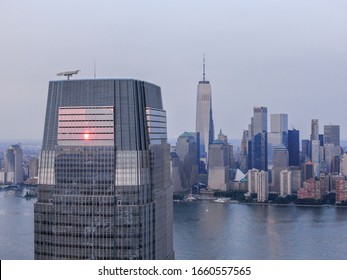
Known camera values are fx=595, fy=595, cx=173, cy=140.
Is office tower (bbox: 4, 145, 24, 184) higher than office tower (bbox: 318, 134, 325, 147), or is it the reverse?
office tower (bbox: 318, 134, 325, 147)

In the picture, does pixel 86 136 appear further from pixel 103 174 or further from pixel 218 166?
pixel 218 166

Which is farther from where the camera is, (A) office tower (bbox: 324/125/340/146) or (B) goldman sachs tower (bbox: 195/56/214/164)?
(B) goldman sachs tower (bbox: 195/56/214/164)

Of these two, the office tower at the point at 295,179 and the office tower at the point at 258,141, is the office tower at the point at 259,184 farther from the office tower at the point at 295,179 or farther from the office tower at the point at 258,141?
the office tower at the point at 258,141

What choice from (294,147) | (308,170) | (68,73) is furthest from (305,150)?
(68,73)

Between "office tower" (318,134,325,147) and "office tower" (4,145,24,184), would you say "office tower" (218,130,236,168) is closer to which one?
"office tower" (318,134,325,147)

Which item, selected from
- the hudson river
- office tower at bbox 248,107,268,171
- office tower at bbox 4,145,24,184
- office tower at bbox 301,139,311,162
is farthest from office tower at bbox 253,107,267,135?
office tower at bbox 4,145,24,184
